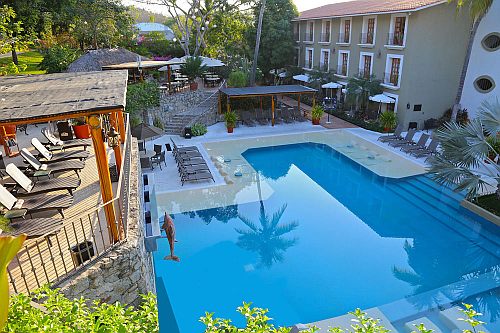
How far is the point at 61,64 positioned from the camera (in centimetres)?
2436

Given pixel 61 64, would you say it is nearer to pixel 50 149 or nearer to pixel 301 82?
pixel 50 149

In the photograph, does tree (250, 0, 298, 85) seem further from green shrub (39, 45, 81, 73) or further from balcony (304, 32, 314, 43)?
green shrub (39, 45, 81, 73)

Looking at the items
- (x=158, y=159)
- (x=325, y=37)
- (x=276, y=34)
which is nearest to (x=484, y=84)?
(x=325, y=37)

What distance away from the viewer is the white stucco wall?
20.7 metres

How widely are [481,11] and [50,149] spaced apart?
21.3 meters

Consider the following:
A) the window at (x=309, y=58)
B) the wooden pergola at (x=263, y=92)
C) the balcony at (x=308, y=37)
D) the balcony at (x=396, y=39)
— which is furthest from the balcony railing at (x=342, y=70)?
the wooden pergola at (x=263, y=92)

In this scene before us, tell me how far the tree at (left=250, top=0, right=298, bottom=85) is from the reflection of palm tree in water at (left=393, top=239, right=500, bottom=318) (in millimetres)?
27847

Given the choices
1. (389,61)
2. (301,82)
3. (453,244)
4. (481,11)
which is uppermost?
(481,11)

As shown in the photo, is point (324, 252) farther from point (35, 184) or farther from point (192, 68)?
point (192, 68)

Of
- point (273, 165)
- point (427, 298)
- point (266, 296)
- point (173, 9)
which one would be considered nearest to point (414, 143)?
point (273, 165)

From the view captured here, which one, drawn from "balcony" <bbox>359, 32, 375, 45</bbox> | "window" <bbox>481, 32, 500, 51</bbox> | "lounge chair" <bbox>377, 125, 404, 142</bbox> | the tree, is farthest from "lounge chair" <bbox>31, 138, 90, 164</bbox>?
the tree

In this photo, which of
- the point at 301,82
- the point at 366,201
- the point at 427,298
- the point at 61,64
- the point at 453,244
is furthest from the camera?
the point at 301,82

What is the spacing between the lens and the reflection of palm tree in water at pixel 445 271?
930 centimetres

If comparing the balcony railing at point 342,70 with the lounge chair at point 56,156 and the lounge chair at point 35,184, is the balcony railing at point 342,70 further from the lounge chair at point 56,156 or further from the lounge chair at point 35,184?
the lounge chair at point 35,184
